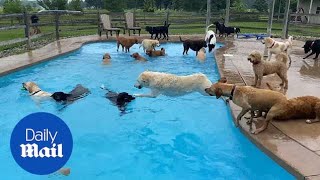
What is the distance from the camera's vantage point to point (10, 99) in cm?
784

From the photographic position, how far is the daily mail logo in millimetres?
3033

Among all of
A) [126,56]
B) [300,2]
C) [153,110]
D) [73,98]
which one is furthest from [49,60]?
[300,2]

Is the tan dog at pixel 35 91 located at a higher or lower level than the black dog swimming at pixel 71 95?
higher

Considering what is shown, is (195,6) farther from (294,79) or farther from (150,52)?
(294,79)

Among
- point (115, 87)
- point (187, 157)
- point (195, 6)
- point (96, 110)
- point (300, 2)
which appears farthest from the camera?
point (195, 6)

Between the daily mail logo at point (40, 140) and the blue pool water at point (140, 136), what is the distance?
1.41 metres

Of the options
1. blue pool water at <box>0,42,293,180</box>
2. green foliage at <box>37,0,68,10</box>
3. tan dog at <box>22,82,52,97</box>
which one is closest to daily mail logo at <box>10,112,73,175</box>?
blue pool water at <box>0,42,293,180</box>

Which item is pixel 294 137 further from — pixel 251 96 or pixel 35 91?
pixel 35 91

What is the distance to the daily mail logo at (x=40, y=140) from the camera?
3.03 metres

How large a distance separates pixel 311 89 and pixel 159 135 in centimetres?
360

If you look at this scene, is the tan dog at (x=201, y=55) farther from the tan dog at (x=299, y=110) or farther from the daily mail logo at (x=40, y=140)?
the daily mail logo at (x=40, y=140)

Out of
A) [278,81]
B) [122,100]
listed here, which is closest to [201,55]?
[278,81]

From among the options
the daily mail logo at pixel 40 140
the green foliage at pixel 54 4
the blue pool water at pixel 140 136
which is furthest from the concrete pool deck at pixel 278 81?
the green foliage at pixel 54 4

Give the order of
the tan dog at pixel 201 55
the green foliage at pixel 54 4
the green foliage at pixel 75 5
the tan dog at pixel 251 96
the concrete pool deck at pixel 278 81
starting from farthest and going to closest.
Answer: the green foliage at pixel 75 5, the green foliage at pixel 54 4, the tan dog at pixel 201 55, the tan dog at pixel 251 96, the concrete pool deck at pixel 278 81
